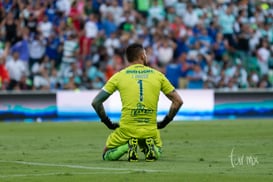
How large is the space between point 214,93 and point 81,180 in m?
20.5

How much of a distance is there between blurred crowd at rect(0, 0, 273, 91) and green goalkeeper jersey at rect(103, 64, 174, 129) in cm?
1689

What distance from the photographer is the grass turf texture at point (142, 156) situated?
12242 millimetres

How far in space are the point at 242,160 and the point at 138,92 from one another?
6.08 feet

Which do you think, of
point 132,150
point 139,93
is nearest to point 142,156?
point 132,150

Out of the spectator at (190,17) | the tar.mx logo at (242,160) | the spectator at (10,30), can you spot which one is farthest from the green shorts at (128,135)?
the spectator at (190,17)

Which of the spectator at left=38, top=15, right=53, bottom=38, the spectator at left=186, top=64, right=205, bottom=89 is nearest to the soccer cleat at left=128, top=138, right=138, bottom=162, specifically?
the spectator at left=38, top=15, right=53, bottom=38

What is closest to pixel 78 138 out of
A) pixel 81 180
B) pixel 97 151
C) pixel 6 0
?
pixel 97 151

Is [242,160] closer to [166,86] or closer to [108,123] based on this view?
[166,86]

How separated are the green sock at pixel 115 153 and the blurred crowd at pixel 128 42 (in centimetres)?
1688

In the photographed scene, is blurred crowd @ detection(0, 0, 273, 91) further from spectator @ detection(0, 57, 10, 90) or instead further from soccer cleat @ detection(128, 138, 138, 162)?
soccer cleat @ detection(128, 138, 138, 162)

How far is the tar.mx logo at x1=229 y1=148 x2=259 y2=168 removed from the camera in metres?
13.9

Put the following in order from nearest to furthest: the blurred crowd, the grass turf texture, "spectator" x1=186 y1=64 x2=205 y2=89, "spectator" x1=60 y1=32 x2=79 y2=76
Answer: the grass turf texture → the blurred crowd → "spectator" x1=60 y1=32 x2=79 y2=76 → "spectator" x1=186 y1=64 x2=205 y2=89

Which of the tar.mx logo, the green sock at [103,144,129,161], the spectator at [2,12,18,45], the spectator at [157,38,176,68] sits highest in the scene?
the spectator at [2,12,18,45]

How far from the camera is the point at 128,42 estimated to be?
109ft
